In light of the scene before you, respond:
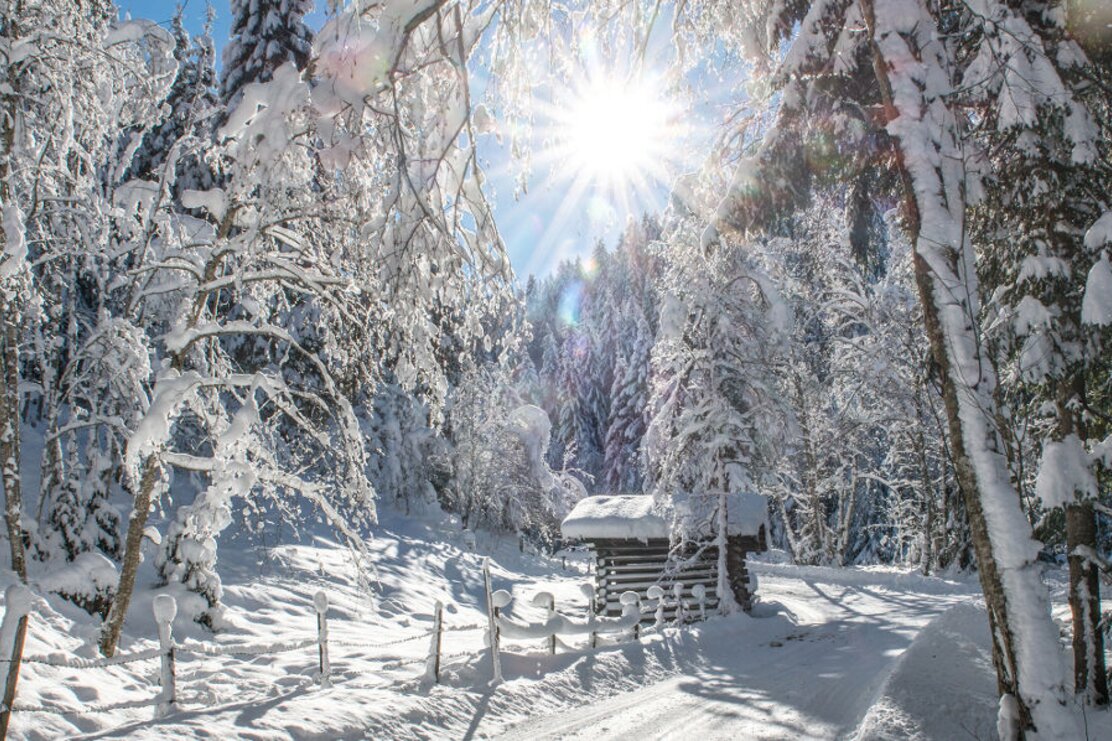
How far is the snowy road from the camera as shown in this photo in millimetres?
7344

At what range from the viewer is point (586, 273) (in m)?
76.2

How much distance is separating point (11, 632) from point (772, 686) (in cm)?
893

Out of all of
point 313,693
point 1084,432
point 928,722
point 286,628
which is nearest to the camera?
point 928,722

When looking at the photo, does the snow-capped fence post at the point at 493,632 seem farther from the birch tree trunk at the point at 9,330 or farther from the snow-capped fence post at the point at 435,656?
the birch tree trunk at the point at 9,330

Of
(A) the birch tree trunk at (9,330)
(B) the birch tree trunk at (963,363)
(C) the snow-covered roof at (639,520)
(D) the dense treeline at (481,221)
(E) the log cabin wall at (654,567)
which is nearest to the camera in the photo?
→ (D) the dense treeline at (481,221)

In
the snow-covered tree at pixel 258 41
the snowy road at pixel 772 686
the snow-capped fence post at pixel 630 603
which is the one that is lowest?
the snowy road at pixel 772 686

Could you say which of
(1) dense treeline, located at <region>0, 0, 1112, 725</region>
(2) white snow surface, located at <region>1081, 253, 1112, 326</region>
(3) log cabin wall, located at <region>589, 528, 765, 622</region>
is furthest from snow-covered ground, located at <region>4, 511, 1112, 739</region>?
(2) white snow surface, located at <region>1081, 253, 1112, 326</region>

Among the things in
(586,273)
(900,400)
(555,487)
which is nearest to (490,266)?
(900,400)

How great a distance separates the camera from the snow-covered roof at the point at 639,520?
1820 cm

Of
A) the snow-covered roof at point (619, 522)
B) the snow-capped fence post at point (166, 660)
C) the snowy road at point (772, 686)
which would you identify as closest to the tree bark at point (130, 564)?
the snow-capped fence post at point (166, 660)

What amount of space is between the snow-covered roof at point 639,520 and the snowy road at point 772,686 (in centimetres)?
251

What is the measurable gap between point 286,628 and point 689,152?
12.1 meters

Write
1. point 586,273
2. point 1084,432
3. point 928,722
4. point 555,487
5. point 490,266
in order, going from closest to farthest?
point 490,266 < point 928,722 < point 1084,432 < point 555,487 < point 586,273

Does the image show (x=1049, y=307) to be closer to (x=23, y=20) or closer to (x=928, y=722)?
(x=928, y=722)
